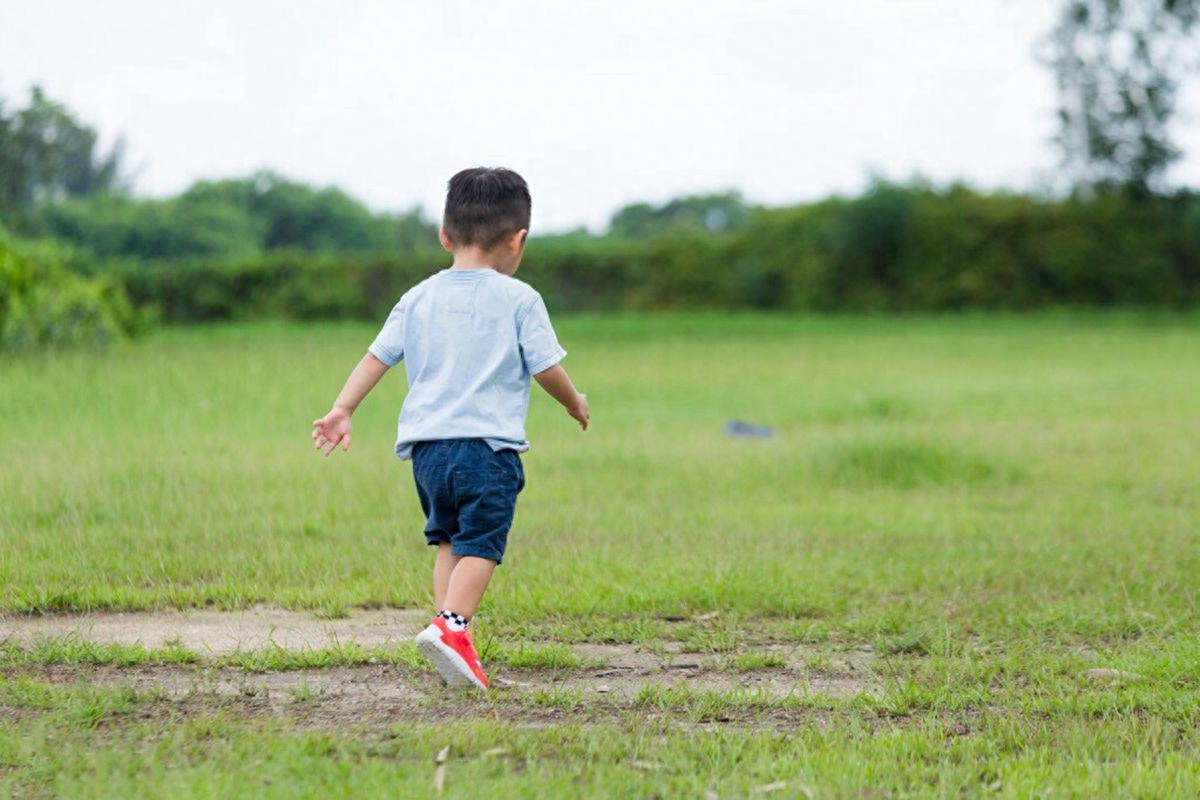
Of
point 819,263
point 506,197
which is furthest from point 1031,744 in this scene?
point 819,263

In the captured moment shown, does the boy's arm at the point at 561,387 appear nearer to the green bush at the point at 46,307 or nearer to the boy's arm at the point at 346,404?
the boy's arm at the point at 346,404

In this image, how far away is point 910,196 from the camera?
31.1m

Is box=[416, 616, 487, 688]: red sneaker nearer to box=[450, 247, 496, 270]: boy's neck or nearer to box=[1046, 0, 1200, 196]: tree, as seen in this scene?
box=[450, 247, 496, 270]: boy's neck

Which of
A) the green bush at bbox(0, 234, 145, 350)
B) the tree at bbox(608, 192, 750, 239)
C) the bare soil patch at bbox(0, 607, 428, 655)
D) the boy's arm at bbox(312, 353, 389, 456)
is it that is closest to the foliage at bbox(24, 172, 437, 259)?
the tree at bbox(608, 192, 750, 239)

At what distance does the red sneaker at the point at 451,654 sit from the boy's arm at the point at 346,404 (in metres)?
0.67

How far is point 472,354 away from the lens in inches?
158

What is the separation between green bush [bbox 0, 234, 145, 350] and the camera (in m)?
15.3

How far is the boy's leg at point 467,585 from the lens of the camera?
3938 millimetres

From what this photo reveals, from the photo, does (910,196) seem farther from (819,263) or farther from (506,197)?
(506,197)

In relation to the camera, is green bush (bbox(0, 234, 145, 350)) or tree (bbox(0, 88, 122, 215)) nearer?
green bush (bbox(0, 234, 145, 350))

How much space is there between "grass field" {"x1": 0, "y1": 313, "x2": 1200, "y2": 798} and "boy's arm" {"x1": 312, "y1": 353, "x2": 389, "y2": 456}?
70cm

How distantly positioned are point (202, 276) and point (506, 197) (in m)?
32.3

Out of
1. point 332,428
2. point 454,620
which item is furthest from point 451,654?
point 332,428

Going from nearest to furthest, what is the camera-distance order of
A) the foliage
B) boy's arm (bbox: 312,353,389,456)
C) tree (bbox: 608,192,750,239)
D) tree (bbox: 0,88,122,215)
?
boy's arm (bbox: 312,353,389,456), tree (bbox: 0,88,122,215), the foliage, tree (bbox: 608,192,750,239)
